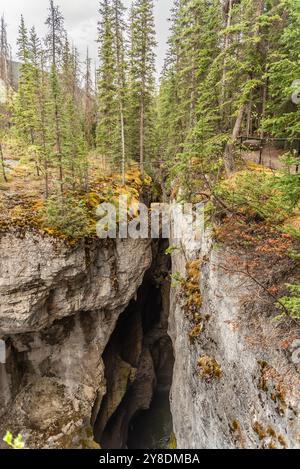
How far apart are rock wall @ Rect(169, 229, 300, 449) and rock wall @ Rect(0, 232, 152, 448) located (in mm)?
Answer: 5226

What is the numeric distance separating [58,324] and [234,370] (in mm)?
11780

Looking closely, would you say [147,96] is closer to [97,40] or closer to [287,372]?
[97,40]

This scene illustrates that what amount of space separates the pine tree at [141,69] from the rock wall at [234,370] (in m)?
14.5

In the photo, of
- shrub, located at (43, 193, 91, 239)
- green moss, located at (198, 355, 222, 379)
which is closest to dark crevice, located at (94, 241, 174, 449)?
shrub, located at (43, 193, 91, 239)

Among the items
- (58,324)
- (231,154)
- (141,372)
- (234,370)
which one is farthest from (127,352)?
(231,154)

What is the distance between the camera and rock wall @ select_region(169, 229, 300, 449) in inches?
295

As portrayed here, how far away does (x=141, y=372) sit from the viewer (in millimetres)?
23469

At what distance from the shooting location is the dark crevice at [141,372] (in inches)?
801

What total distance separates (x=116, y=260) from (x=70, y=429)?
383 inches

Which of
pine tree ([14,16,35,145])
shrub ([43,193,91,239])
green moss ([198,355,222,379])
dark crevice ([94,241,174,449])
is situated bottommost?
dark crevice ([94,241,174,449])

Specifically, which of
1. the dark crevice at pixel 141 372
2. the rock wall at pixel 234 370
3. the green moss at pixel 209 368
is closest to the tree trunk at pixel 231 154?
the rock wall at pixel 234 370

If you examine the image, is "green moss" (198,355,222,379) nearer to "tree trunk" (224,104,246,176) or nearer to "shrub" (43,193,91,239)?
"shrub" (43,193,91,239)

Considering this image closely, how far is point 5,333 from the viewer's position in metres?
15.1
